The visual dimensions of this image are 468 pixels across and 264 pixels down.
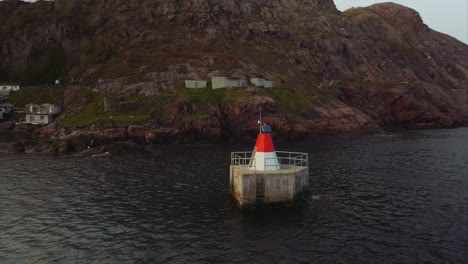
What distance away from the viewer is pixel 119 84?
125 m

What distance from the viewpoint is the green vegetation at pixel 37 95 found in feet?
432

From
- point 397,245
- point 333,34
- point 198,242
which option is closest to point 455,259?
point 397,245

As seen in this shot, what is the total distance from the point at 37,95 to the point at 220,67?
64.0m

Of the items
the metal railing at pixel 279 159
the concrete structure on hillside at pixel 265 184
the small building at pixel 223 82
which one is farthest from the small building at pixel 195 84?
the concrete structure on hillside at pixel 265 184

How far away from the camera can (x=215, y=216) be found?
37.6 meters

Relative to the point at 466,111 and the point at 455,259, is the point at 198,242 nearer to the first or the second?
the point at 455,259

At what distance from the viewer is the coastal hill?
107625 mm

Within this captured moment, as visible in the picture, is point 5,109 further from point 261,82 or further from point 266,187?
point 266,187

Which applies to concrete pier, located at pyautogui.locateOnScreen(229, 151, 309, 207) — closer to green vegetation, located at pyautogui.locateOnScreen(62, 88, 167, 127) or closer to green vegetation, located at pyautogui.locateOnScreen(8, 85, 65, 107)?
green vegetation, located at pyautogui.locateOnScreen(62, 88, 167, 127)

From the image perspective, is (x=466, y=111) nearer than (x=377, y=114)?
No

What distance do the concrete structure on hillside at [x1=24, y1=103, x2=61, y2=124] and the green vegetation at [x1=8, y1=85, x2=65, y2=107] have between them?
28.5ft

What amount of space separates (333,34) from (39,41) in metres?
130

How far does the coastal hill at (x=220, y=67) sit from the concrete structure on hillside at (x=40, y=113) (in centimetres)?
653

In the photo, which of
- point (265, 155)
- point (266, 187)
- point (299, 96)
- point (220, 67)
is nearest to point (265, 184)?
point (266, 187)
